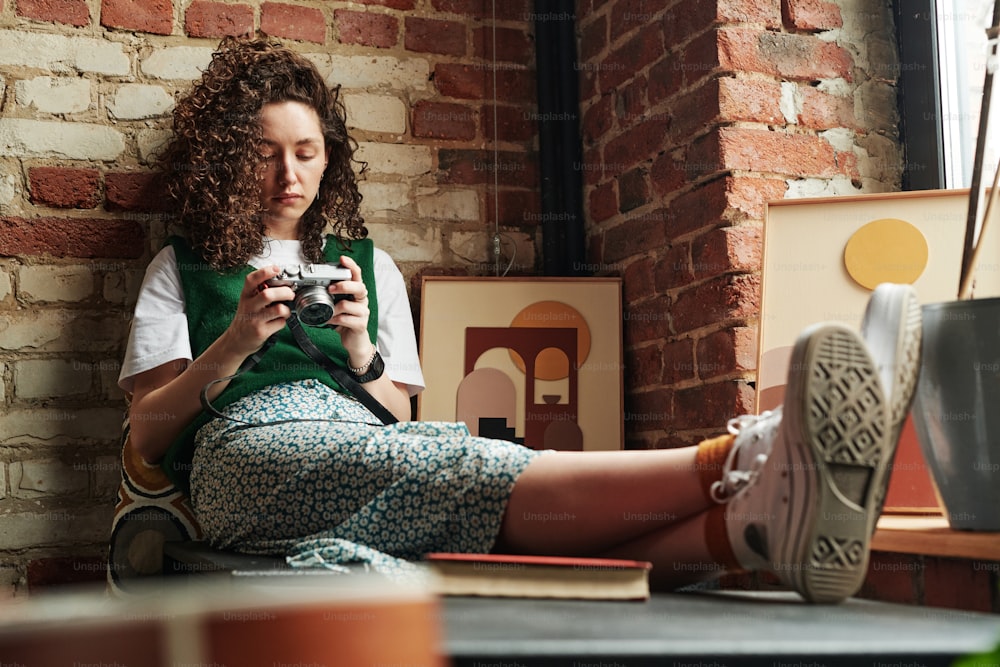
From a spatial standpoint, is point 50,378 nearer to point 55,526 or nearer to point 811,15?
point 55,526

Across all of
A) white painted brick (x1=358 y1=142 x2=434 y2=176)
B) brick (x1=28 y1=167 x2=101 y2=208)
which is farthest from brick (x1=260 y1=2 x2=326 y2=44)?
brick (x1=28 y1=167 x2=101 y2=208)

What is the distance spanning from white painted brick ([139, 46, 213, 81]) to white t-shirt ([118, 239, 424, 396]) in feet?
1.44

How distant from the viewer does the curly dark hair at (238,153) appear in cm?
189

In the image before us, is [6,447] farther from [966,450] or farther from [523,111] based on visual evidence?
[966,450]

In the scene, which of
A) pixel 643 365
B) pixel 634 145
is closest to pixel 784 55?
pixel 634 145

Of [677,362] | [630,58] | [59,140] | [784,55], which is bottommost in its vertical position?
[677,362]

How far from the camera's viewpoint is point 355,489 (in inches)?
50.8

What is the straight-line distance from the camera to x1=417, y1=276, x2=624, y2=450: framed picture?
2.12 m

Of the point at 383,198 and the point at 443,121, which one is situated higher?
the point at 443,121

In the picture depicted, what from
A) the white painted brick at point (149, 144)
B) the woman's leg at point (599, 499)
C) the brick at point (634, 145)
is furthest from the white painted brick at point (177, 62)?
the woman's leg at point (599, 499)

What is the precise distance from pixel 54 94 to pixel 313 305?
87cm

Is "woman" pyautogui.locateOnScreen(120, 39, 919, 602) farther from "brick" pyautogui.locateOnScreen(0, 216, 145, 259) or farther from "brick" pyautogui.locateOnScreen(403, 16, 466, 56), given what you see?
"brick" pyautogui.locateOnScreen(403, 16, 466, 56)

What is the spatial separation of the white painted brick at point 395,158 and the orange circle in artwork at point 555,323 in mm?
436

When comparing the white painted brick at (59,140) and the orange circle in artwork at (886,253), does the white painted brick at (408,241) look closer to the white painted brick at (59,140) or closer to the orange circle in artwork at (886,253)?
the white painted brick at (59,140)
